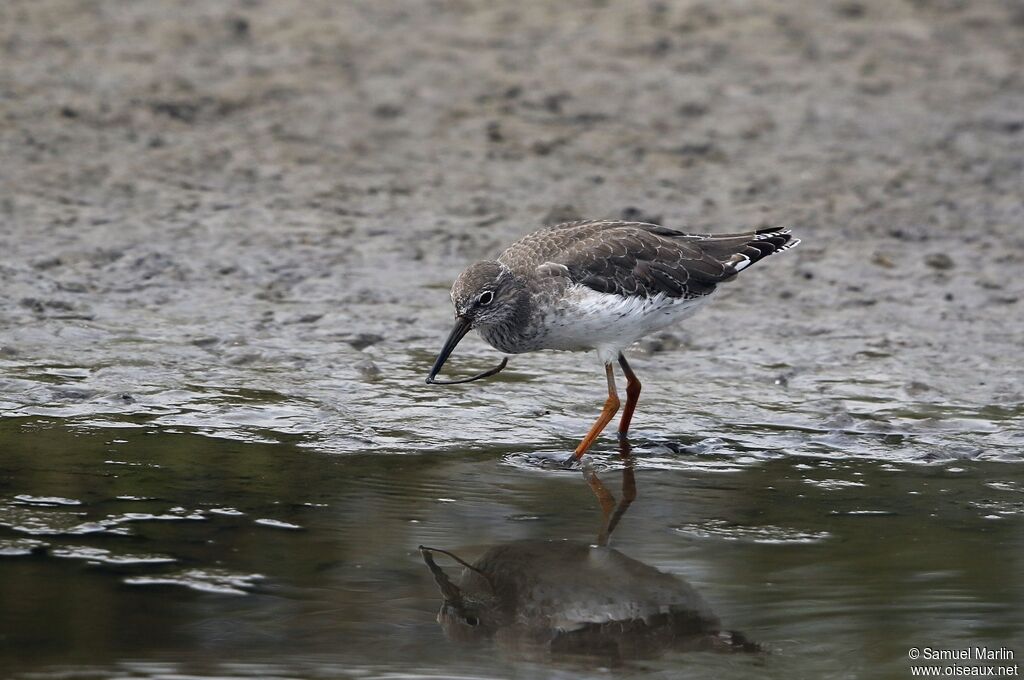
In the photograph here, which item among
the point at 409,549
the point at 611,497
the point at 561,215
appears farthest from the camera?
the point at 561,215

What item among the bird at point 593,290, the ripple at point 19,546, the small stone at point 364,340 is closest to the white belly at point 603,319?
the bird at point 593,290

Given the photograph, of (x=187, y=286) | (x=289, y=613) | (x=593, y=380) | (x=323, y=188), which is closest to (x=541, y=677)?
(x=289, y=613)

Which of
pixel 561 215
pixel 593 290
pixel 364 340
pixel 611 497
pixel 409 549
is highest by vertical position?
pixel 593 290

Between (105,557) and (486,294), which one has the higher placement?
(486,294)

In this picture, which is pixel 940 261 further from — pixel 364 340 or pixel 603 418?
pixel 364 340

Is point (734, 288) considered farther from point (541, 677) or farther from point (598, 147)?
point (541, 677)

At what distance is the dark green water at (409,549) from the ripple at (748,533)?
0.01 m

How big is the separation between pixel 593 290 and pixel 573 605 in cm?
260

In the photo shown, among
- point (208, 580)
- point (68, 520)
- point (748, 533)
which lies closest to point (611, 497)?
point (748, 533)

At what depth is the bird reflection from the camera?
5.90 metres

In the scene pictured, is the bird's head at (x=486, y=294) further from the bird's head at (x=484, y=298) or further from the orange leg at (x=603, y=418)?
the orange leg at (x=603, y=418)

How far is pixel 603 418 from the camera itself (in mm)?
8570

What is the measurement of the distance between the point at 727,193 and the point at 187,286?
4.77m

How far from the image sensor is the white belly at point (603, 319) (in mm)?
8414
